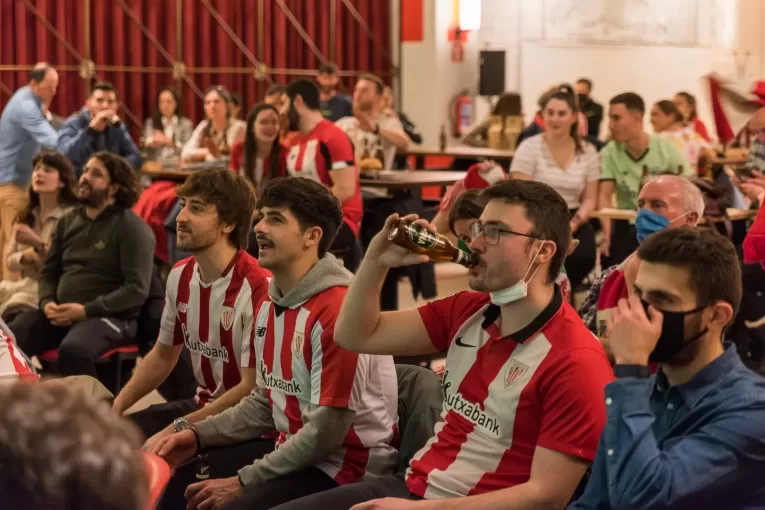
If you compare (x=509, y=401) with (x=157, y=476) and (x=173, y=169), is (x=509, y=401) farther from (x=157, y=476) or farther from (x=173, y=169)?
(x=173, y=169)

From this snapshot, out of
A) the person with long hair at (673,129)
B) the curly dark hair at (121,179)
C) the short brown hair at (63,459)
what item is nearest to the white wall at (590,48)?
the person with long hair at (673,129)

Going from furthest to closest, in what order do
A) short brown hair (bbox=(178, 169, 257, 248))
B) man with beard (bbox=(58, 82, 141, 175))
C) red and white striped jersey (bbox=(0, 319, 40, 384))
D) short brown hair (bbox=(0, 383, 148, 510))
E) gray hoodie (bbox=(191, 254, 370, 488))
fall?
man with beard (bbox=(58, 82, 141, 175))
short brown hair (bbox=(178, 169, 257, 248))
gray hoodie (bbox=(191, 254, 370, 488))
red and white striped jersey (bbox=(0, 319, 40, 384))
short brown hair (bbox=(0, 383, 148, 510))

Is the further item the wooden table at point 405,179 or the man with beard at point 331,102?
the man with beard at point 331,102

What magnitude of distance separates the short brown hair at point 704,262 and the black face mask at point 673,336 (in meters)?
0.04

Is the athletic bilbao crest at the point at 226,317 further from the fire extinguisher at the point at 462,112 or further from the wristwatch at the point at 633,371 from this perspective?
the fire extinguisher at the point at 462,112

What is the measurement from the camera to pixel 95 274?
4621 millimetres

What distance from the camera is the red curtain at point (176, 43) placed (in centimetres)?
1058

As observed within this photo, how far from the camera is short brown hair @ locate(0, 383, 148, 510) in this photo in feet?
3.26

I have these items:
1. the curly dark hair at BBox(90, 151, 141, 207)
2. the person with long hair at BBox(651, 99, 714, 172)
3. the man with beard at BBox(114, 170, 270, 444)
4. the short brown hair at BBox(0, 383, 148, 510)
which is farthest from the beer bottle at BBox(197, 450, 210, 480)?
the person with long hair at BBox(651, 99, 714, 172)

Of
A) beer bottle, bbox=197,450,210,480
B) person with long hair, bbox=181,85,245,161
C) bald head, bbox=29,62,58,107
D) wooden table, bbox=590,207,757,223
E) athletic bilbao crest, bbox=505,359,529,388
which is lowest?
beer bottle, bbox=197,450,210,480

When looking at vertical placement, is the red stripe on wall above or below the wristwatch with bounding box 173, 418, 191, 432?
above

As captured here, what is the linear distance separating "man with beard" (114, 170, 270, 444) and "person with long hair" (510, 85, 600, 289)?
252 cm

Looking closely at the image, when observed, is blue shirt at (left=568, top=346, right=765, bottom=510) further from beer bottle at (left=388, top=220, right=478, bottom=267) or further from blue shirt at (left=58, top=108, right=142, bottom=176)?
blue shirt at (left=58, top=108, right=142, bottom=176)

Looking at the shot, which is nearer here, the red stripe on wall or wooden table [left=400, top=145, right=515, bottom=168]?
wooden table [left=400, top=145, right=515, bottom=168]
